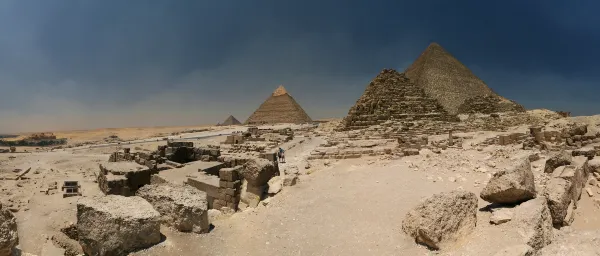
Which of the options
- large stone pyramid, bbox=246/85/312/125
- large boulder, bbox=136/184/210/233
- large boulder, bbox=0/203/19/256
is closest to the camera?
large boulder, bbox=0/203/19/256

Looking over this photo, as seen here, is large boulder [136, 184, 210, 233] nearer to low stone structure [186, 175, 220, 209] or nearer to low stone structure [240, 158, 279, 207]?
low stone structure [186, 175, 220, 209]

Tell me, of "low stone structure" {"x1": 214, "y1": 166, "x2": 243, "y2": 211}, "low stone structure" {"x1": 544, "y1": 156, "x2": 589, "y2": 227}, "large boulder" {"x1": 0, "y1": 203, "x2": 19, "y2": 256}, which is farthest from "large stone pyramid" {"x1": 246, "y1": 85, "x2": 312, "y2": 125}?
"large boulder" {"x1": 0, "y1": 203, "x2": 19, "y2": 256}

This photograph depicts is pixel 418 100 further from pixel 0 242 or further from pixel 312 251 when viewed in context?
pixel 0 242

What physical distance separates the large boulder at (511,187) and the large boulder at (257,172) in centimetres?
442

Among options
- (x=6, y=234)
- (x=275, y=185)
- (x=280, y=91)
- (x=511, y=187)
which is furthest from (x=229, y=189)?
(x=280, y=91)

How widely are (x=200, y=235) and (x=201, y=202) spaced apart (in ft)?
1.57

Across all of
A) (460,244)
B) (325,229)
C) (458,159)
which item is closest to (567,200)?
(460,244)

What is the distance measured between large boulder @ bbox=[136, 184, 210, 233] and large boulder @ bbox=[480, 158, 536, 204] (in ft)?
13.6

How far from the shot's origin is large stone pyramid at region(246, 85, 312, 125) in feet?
241

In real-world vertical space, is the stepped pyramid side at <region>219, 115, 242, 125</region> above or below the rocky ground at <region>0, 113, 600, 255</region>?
above

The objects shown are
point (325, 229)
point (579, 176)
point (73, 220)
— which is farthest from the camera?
point (73, 220)

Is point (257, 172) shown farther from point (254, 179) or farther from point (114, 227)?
point (114, 227)

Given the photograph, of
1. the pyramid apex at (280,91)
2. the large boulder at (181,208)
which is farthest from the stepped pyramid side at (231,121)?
the large boulder at (181,208)

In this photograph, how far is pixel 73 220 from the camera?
705 cm
